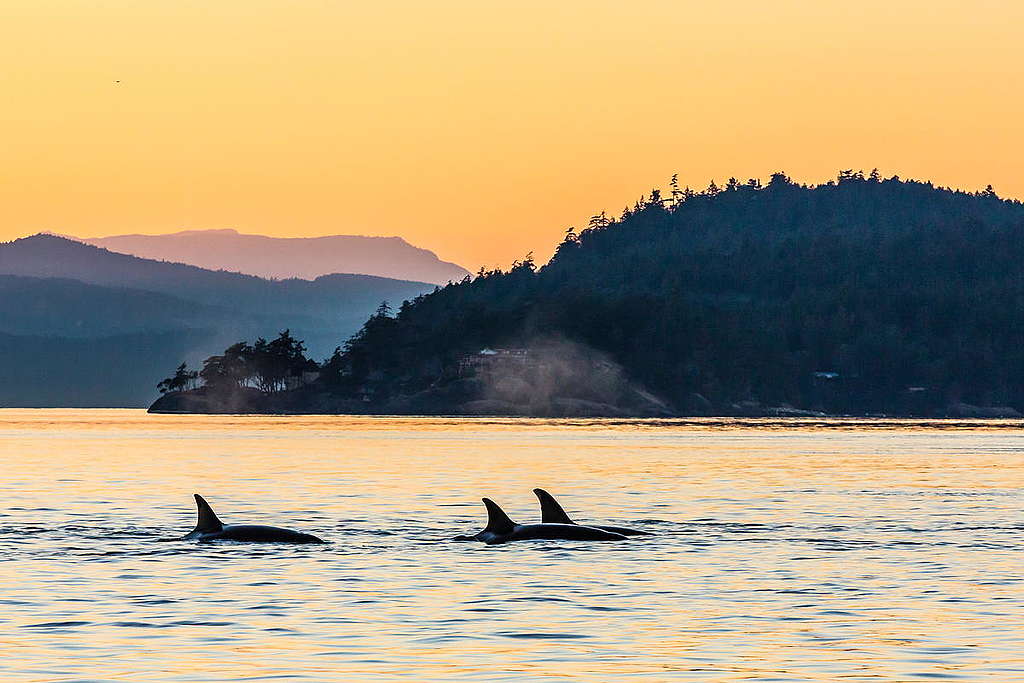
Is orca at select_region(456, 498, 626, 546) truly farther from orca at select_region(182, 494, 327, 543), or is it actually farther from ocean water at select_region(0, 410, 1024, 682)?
orca at select_region(182, 494, 327, 543)

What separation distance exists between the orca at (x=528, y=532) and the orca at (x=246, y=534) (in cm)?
457

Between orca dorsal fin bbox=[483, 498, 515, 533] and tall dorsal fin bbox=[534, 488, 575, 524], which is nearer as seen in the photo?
orca dorsal fin bbox=[483, 498, 515, 533]

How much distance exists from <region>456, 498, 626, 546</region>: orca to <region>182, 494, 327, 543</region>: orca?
4.57 metres

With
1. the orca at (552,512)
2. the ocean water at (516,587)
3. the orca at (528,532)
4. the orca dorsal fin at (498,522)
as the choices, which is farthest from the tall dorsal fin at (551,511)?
the orca dorsal fin at (498,522)

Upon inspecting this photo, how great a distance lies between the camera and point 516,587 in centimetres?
3912

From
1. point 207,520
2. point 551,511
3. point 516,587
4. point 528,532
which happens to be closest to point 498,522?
point 528,532

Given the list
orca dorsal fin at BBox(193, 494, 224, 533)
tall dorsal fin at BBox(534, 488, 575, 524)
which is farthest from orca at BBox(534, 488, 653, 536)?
orca dorsal fin at BBox(193, 494, 224, 533)

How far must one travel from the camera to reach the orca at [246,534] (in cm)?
4988

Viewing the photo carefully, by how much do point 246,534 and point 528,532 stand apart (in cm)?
755

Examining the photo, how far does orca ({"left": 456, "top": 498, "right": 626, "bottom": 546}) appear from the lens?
50.1 meters

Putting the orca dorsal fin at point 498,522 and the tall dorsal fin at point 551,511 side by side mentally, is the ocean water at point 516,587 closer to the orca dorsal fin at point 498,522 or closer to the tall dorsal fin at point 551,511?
the orca dorsal fin at point 498,522

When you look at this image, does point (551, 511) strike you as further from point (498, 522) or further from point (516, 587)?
point (516, 587)

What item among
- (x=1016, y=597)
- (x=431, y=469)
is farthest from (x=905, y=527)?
(x=431, y=469)

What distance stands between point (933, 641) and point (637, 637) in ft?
16.1
